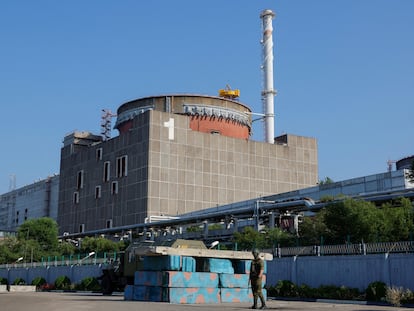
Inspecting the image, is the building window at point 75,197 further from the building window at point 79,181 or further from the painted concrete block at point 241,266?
the painted concrete block at point 241,266

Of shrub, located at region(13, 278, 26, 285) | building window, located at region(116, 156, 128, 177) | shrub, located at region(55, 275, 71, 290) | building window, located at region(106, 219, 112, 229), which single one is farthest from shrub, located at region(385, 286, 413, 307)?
building window, located at region(106, 219, 112, 229)

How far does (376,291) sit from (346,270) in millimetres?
3518

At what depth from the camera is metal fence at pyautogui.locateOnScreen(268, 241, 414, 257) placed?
27422 millimetres

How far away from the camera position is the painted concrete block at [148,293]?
21719 millimetres

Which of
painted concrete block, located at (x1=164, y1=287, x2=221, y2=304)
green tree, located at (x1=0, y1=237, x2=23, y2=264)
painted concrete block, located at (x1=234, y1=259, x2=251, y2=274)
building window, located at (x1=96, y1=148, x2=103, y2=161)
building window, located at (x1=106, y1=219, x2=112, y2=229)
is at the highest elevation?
building window, located at (x1=96, y1=148, x2=103, y2=161)

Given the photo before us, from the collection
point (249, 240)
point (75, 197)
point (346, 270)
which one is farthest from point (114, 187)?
point (346, 270)

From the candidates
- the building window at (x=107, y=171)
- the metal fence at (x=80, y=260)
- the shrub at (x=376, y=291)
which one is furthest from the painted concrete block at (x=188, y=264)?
the building window at (x=107, y=171)

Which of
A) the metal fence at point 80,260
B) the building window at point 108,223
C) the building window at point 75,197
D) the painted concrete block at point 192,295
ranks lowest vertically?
the painted concrete block at point 192,295

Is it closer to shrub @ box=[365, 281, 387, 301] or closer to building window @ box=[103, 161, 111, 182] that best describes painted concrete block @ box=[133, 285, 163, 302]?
shrub @ box=[365, 281, 387, 301]

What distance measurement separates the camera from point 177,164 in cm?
8800

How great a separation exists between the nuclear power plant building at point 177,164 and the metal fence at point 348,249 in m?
52.1

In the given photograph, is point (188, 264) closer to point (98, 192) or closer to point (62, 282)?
point (62, 282)

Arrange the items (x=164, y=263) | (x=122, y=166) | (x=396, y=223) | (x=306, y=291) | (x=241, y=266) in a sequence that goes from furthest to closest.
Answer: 1. (x=122, y=166)
2. (x=396, y=223)
3. (x=306, y=291)
4. (x=241, y=266)
5. (x=164, y=263)

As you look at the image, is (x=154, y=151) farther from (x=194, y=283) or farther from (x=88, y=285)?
(x=194, y=283)
